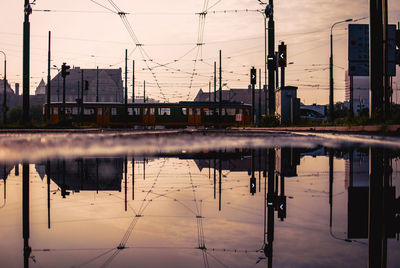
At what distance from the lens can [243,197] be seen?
3.74 meters

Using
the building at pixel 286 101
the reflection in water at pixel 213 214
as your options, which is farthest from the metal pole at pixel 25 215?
the building at pixel 286 101

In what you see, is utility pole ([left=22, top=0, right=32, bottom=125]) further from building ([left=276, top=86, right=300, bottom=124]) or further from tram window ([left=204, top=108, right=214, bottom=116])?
tram window ([left=204, top=108, right=214, bottom=116])

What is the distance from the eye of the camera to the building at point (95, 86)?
420 feet

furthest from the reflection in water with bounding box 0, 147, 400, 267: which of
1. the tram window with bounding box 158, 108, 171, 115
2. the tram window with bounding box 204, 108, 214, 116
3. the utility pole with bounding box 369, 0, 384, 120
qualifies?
the tram window with bounding box 204, 108, 214, 116

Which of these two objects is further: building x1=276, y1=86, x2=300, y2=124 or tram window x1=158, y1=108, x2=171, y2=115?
tram window x1=158, y1=108, x2=171, y2=115

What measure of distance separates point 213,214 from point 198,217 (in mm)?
129

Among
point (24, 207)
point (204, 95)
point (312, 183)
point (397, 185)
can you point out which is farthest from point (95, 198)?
point (204, 95)

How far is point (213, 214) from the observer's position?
121 inches

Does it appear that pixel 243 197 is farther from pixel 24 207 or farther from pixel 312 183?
pixel 24 207

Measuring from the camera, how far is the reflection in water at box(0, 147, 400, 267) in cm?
220

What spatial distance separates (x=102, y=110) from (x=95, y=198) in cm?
4696

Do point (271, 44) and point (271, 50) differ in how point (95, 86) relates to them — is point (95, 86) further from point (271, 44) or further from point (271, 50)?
point (271, 50)

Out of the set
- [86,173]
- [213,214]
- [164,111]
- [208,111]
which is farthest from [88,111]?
[213,214]

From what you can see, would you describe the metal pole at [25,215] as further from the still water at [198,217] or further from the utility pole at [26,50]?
the utility pole at [26,50]
